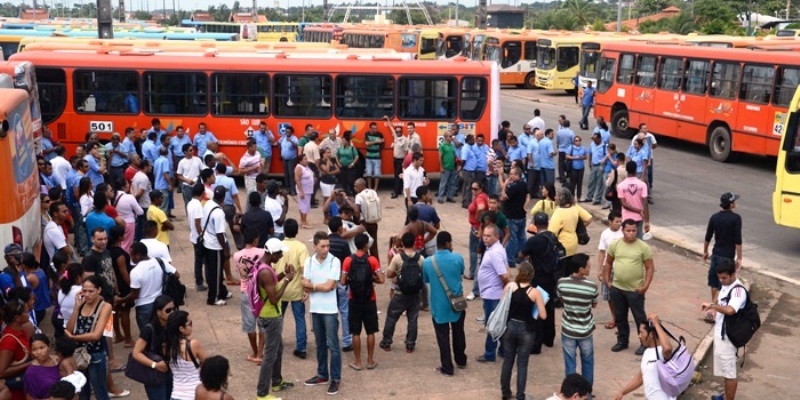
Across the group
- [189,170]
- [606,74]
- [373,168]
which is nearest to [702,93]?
[606,74]

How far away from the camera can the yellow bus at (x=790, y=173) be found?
15016mm

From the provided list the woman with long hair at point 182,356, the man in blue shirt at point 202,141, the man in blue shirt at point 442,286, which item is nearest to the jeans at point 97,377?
the woman with long hair at point 182,356

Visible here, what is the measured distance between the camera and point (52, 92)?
2017 cm

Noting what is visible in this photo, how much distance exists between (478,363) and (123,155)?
8.87 metres

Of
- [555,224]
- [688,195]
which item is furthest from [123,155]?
[688,195]

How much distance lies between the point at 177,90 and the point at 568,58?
25628 millimetres

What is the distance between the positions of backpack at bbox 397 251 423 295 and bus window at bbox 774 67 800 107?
14.5 m

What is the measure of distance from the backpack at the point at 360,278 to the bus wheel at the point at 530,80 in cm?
3782

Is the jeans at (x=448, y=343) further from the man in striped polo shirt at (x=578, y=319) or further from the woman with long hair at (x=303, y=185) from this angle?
the woman with long hair at (x=303, y=185)

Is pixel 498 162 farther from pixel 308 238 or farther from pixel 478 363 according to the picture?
pixel 478 363

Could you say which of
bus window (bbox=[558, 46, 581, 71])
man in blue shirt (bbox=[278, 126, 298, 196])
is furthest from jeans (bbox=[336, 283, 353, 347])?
bus window (bbox=[558, 46, 581, 71])

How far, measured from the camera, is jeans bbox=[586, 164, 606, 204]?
18.5 m

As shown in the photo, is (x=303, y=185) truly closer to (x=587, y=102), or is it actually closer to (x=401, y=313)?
(x=401, y=313)

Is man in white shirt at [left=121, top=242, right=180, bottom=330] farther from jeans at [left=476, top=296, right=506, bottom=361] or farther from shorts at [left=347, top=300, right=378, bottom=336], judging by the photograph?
jeans at [left=476, top=296, right=506, bottom=361]
